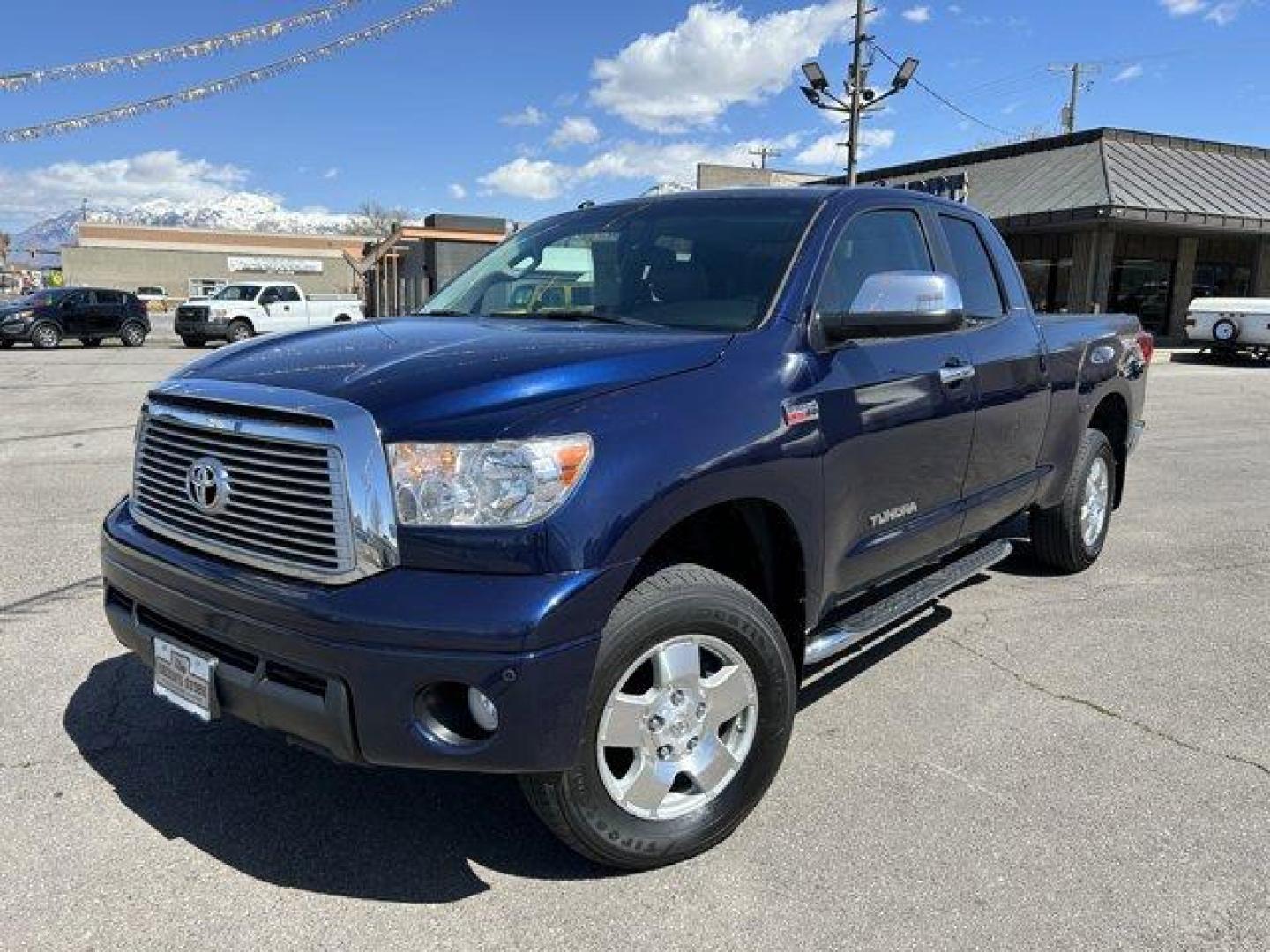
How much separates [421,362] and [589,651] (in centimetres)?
91

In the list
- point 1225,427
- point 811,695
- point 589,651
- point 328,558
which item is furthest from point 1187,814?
point 1225,427

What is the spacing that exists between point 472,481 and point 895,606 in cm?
188

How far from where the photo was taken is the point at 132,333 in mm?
28406

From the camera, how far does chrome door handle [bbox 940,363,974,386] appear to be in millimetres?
3799

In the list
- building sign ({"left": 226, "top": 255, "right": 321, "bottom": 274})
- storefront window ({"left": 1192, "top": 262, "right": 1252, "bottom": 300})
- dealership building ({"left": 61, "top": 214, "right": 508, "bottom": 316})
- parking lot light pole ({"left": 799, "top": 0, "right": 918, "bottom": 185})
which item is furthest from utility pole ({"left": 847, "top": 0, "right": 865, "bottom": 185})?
building sign ({"left": 226, "top": 255, "right": 321, "bottom": 274})

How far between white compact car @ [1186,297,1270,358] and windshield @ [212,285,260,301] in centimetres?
2448

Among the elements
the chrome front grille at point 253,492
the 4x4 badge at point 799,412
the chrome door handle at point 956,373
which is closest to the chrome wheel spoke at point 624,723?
the chrome front grille at point 253,492

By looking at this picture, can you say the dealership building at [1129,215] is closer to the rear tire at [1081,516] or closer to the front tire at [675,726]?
the rear tire at [1081,516]

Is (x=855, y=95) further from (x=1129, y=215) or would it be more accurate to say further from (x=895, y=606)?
(x=895, y=606)

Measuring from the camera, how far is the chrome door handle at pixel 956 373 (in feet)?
12.5

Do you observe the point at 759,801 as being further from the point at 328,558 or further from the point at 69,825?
the point at 69,825

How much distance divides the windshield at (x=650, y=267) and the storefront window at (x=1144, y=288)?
90.1ft

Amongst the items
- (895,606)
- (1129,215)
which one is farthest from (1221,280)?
(895,606)

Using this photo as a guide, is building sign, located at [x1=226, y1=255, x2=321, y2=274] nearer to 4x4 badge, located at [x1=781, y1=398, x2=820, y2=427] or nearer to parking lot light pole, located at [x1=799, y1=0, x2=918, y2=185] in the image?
parking lot light pole, located at [x1=799, y1=0, x2=918, y2=185]
